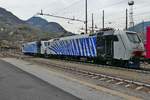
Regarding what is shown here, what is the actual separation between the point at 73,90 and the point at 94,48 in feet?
62.8

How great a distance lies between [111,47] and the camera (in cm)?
2844

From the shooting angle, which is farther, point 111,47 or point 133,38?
point 111,47

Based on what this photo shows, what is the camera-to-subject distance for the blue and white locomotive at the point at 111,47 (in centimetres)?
2655

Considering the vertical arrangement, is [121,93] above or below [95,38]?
below

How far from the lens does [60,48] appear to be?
146 feet

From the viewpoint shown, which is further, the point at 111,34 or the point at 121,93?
the point at 111,34

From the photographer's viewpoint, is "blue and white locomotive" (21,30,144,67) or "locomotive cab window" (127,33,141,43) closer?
"blue and white locomotive" (21,30,144,67)

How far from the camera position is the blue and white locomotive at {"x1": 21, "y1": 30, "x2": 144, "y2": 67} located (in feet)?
87.1

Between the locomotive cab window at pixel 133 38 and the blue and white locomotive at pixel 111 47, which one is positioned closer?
the blue and white locomotive at pixel 111 47

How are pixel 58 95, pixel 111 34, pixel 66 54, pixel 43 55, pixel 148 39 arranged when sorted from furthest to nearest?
pixel 43 55, pixel 66 54, pixel 111 34, pixel 148 39, pixel 58 95

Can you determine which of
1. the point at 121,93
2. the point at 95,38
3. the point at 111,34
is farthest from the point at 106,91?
the point at 95,38

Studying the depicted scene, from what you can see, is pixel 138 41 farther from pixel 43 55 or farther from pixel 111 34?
pixel 43 55

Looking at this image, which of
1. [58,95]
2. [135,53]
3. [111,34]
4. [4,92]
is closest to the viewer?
[58,95]

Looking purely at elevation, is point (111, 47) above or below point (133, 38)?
below
